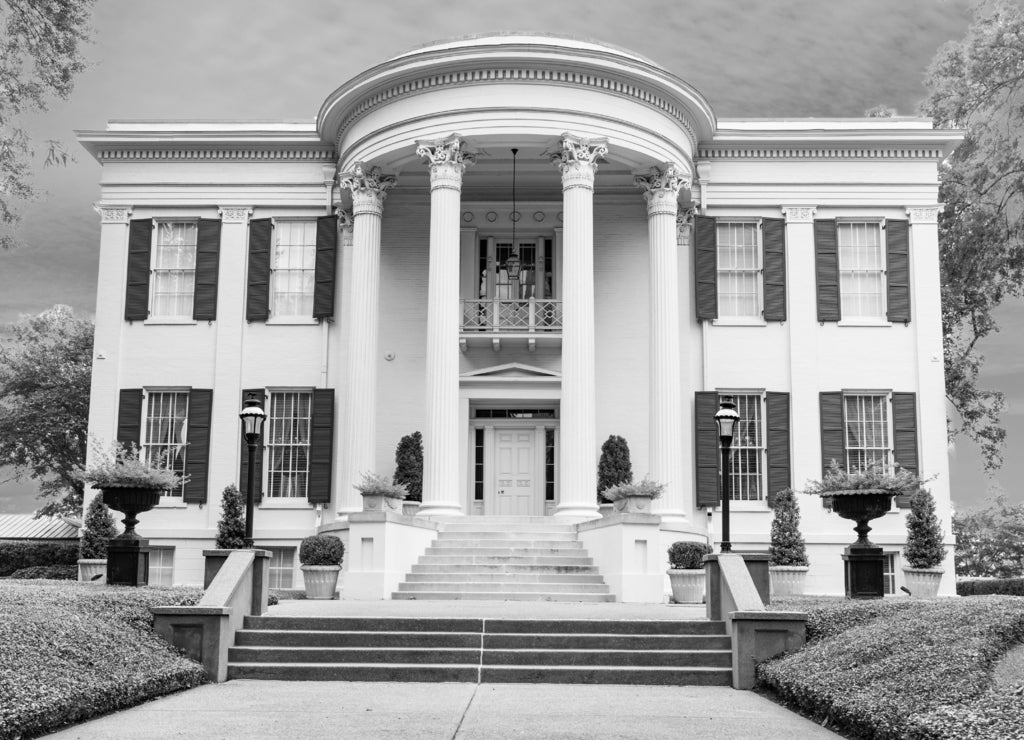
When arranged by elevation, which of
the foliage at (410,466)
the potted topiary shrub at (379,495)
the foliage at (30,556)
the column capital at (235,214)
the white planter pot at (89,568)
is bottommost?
the foliage at (30,556)

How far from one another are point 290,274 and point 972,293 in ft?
64.3

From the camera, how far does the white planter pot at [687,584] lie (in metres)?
20.9

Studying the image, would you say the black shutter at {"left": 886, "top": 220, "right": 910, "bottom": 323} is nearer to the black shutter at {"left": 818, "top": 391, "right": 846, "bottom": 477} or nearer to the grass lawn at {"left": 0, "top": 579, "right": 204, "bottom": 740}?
the black shutter at {"left": 818, "top": 391, "right": 846, "bottom": 477}

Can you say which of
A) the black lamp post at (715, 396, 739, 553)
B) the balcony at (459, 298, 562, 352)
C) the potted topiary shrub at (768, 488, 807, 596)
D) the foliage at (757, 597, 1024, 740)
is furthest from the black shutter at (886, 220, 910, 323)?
the foliage at (757, 597, 1024, 740)

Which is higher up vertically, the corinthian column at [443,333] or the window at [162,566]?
the corinthian column at [443,333]

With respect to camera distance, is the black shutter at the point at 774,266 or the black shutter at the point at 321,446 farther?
the black shutter at the point at 774,266

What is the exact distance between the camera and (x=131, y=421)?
90.0ft

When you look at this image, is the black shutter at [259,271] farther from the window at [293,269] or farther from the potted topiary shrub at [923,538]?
the potted topiary shrub at [923,538]

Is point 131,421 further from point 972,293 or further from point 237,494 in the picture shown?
point 972,293

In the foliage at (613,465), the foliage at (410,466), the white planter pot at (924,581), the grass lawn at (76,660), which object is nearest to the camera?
the grass lawn at (76,660)

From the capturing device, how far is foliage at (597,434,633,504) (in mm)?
25891

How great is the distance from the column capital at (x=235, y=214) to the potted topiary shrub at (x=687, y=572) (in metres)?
13.5

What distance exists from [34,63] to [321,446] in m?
11.1

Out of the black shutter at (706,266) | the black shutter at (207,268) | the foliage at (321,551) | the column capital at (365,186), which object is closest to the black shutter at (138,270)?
the black shutter at (207,268)
